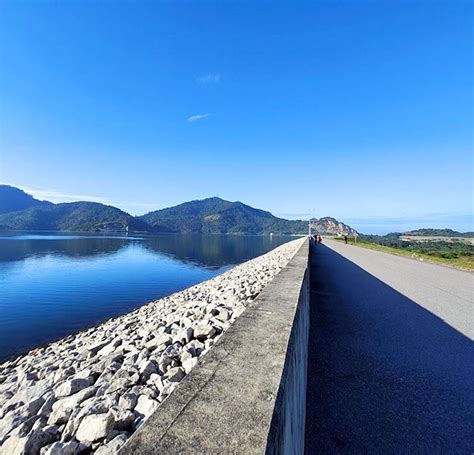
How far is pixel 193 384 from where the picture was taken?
5.69ft

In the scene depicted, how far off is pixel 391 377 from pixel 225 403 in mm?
3461

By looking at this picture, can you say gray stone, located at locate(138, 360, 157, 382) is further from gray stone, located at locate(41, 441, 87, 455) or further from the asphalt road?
the asphalt road

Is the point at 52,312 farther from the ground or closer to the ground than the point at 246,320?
closer to the ground

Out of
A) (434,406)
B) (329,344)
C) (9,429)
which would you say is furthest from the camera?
(329,344)

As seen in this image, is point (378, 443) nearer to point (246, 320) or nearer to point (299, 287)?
point (246, 320)

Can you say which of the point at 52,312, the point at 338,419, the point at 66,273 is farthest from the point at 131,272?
the point at 338,419

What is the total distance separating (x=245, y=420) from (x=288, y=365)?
75 cm

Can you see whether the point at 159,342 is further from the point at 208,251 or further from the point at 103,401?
the point at 208,251

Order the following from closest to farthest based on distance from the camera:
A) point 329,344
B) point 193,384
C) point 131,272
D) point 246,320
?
point 193,384, point 246,320, point 329,344, point 131,272

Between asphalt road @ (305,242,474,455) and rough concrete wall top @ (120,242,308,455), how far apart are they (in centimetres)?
137

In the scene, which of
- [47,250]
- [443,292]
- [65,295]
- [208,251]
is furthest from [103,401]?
[208,251]

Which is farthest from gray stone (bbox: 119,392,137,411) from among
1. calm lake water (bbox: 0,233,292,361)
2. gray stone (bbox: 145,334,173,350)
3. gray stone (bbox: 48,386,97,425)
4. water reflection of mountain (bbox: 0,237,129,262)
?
water reflection of mountain (bbox: 0,237,129,262)

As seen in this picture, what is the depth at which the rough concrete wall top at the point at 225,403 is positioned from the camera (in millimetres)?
1240

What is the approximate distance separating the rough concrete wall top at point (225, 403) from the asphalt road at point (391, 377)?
53.9 inches
